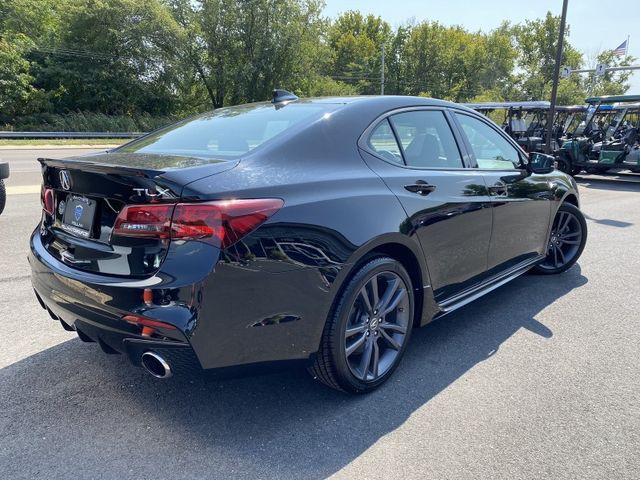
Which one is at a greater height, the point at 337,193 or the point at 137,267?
the point at 337,193

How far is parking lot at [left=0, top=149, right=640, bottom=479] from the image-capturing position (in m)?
2.13

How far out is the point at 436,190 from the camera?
2951 mm

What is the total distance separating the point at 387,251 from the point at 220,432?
4.22 feet

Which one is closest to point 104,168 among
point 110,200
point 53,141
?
point 110,200

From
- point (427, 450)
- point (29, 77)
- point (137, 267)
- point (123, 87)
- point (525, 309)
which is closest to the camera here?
point (137, 267)

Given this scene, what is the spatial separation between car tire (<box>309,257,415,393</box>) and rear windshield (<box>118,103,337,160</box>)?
899 millimetres

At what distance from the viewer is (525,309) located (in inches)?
157

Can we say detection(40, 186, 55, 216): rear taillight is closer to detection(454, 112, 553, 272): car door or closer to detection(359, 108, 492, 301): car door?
detection(359, 108, 492, 301): car door

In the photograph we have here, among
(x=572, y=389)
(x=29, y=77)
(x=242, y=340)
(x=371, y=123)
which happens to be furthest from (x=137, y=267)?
(x=29, y=77)

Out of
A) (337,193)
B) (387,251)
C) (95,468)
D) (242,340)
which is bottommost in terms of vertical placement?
(95,468)

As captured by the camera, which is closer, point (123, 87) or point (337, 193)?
point (337, 193)

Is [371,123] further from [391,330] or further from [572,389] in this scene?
[572,389]

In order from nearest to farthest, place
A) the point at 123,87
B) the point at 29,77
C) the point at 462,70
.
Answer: the point at 29,77 → the point at 123,87 → the point at 462,70

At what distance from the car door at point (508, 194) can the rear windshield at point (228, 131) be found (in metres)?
1.34
